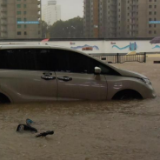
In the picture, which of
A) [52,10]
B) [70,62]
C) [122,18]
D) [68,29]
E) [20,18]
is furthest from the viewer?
[52,10]

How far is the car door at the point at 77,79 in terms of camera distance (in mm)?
7266

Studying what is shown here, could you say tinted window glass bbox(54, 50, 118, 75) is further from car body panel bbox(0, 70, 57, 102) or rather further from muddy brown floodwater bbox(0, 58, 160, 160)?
muddy brown floodwater bbox(0, 58, 160, 160)

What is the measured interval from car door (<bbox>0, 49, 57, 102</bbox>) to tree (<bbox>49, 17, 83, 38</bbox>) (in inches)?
1959

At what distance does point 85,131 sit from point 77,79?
2.22 meters

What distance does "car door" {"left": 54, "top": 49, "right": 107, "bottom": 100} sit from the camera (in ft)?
23.8

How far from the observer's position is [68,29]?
60.3 meters

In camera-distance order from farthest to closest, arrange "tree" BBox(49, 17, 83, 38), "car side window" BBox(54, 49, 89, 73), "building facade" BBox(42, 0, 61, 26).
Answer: "building facade" BBox(42, 0, 61, 26), "tree" BBox(49, 17, 83, 38), "car side window" BBox(54, 49, 89, 73)

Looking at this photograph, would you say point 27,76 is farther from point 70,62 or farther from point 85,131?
point 85,131

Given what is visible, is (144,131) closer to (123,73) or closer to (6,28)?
(123,73)

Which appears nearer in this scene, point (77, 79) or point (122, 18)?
point (77, 79)

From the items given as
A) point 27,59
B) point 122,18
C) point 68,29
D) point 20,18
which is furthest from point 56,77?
point 122,18

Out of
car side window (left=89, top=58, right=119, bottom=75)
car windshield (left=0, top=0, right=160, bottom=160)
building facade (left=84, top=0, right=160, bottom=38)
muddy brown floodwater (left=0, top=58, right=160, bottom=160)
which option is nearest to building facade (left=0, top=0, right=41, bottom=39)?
building facade (left=84, top=0, right=160, bottom=38)

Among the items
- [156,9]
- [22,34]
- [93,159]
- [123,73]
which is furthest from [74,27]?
[93,159]

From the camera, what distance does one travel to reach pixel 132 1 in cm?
6222
